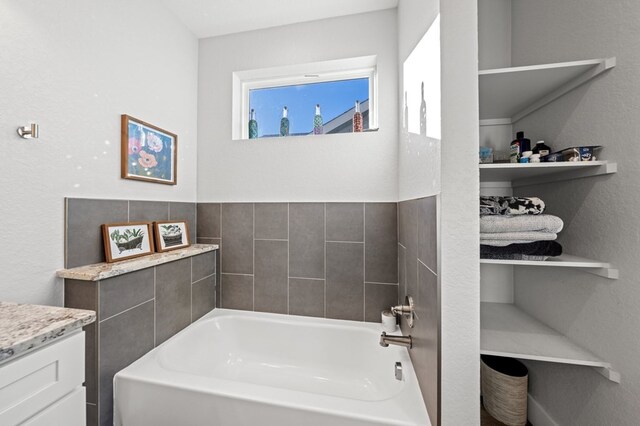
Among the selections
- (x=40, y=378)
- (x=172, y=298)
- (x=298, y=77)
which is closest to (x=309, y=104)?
(x=298, y=77)

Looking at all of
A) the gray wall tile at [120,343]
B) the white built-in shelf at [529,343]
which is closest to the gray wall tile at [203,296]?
the gray wall tile at [120,343]

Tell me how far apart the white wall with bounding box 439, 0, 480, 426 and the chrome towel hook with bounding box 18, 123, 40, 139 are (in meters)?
1.58

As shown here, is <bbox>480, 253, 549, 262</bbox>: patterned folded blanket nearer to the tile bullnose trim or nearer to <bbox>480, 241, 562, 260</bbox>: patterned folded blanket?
<bbox>480, 241, 562, 260</bbox>: patterned folded blanket

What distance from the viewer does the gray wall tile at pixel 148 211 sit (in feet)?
5.18

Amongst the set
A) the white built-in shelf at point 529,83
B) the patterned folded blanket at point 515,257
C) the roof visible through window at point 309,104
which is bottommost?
the patterned folded blanket at point 515,257

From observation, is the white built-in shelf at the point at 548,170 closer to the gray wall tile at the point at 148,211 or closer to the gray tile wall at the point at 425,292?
the gray tile wall at the point at 425,292

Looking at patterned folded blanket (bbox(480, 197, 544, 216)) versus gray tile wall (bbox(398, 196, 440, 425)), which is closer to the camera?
gray tile wall (bbox(398, 196, 440, 425))

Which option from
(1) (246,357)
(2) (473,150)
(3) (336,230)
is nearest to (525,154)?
(2) (473,150)

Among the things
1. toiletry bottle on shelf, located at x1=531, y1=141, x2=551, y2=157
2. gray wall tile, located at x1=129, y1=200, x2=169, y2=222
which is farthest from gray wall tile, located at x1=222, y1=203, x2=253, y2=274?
toiletry bottle on shelf, located at x1=531, y1=141, x2=551, y2=157

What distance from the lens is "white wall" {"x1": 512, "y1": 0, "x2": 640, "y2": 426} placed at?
90cm

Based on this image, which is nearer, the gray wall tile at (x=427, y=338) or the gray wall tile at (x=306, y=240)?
the gray wall tile at (x=427, y=338)

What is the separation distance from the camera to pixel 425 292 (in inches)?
42.9

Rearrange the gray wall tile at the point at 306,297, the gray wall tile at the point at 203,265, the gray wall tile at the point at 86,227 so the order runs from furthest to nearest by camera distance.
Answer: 1. the gray wall tile at the point at 306,297
2. the gray wall tile at the point at 203,265
3. the gray wall tile at the point at 86,227

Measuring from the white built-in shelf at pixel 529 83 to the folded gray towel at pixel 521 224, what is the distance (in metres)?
0.57
